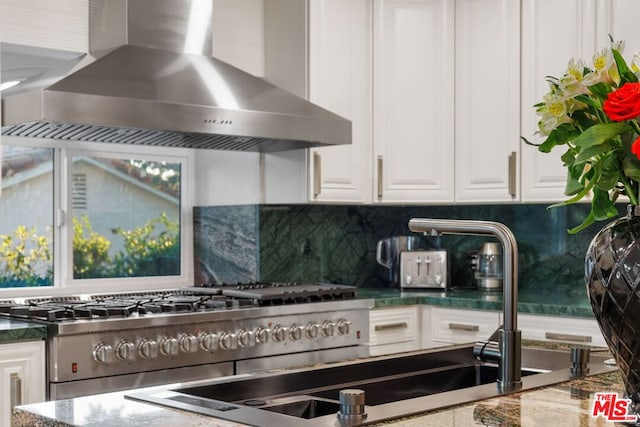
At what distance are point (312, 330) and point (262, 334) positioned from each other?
0.26 metres

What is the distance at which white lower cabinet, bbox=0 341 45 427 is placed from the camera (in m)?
2.73

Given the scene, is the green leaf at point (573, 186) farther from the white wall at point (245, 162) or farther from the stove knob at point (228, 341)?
the white wall at point (245, 162)

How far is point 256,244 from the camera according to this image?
163 inches

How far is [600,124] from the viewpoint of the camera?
4.45 feet

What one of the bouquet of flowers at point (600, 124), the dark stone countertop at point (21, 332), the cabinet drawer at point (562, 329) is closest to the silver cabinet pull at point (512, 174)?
the cabinet drawer at point (562, 329)

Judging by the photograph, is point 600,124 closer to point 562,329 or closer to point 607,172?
point 607,172

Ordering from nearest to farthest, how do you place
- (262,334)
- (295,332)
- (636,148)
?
(636,148)
(262,334)
(295,332)

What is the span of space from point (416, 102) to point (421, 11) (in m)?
0.43

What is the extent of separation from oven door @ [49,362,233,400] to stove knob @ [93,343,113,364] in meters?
0.06

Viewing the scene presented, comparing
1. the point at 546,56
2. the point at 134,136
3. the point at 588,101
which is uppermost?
the point at 546,56

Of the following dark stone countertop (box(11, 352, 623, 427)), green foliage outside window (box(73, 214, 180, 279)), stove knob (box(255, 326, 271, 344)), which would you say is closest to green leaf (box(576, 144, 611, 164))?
dark stone countertop (box(11, 352, 623, 427))

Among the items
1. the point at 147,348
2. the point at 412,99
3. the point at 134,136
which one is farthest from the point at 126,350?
the point at 412,99

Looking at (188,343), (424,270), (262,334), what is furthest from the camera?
(424,270)

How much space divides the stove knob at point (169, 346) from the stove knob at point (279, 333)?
0.46m
